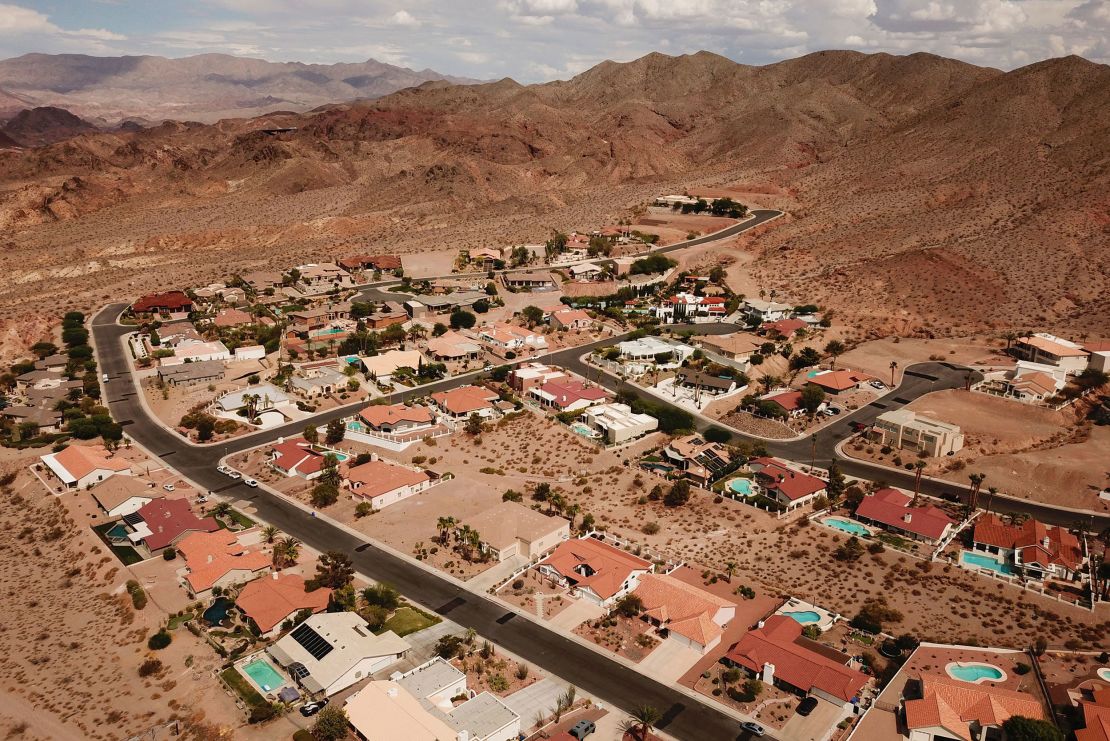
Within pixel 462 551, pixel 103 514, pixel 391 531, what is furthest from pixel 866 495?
pixel 103 514

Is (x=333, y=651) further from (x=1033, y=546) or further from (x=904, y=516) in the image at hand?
(x=1033, y=546)

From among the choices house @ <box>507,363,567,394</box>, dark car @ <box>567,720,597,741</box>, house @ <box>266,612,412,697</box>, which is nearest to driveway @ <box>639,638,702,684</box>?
dark car @ <box>567,720,597,741</box>

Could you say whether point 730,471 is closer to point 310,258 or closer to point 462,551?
point 462,551

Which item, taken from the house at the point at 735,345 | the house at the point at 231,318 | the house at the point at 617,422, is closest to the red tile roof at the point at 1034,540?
the house at the point at 617,422

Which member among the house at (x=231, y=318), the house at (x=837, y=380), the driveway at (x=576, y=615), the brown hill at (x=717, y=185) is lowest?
the driveway at (x=576, y=615)

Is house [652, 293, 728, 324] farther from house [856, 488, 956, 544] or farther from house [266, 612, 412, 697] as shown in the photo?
house [266, 612, 412, 697]

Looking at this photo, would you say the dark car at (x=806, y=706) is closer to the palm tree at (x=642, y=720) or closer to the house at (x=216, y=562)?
the palm tree at (x=642, y=720)
